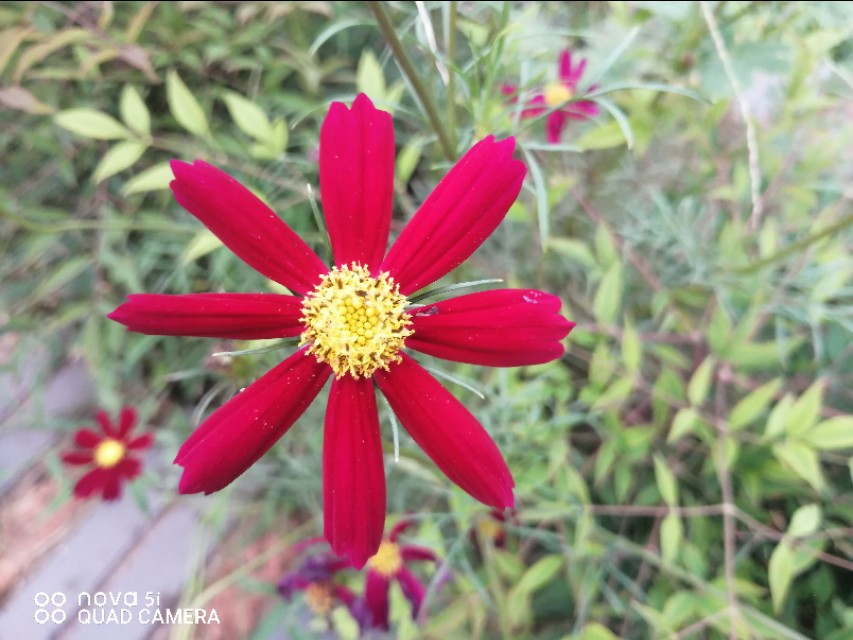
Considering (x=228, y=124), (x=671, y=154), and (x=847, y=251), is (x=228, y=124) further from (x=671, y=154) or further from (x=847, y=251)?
(x=847, y=251)

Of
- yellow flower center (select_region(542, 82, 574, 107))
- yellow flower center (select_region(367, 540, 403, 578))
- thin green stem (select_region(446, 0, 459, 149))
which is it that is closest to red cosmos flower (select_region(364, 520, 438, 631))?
yellow flower center (select_region(367, 540, 403, 578))

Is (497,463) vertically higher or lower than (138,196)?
lower

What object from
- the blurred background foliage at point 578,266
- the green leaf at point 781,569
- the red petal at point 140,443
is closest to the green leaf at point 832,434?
the blurred background foliage at point 578,266

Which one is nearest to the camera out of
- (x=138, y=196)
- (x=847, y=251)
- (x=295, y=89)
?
(x=847, y=251)

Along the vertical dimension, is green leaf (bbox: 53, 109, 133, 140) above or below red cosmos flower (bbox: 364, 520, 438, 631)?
above

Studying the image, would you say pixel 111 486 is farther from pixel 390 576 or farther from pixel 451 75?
pixel 451 75

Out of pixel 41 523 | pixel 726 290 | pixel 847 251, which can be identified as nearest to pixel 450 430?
pixel 726 290

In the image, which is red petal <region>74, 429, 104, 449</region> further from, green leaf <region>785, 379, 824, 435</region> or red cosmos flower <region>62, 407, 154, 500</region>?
green leaf <region>785, 379, 824, 435</region>
